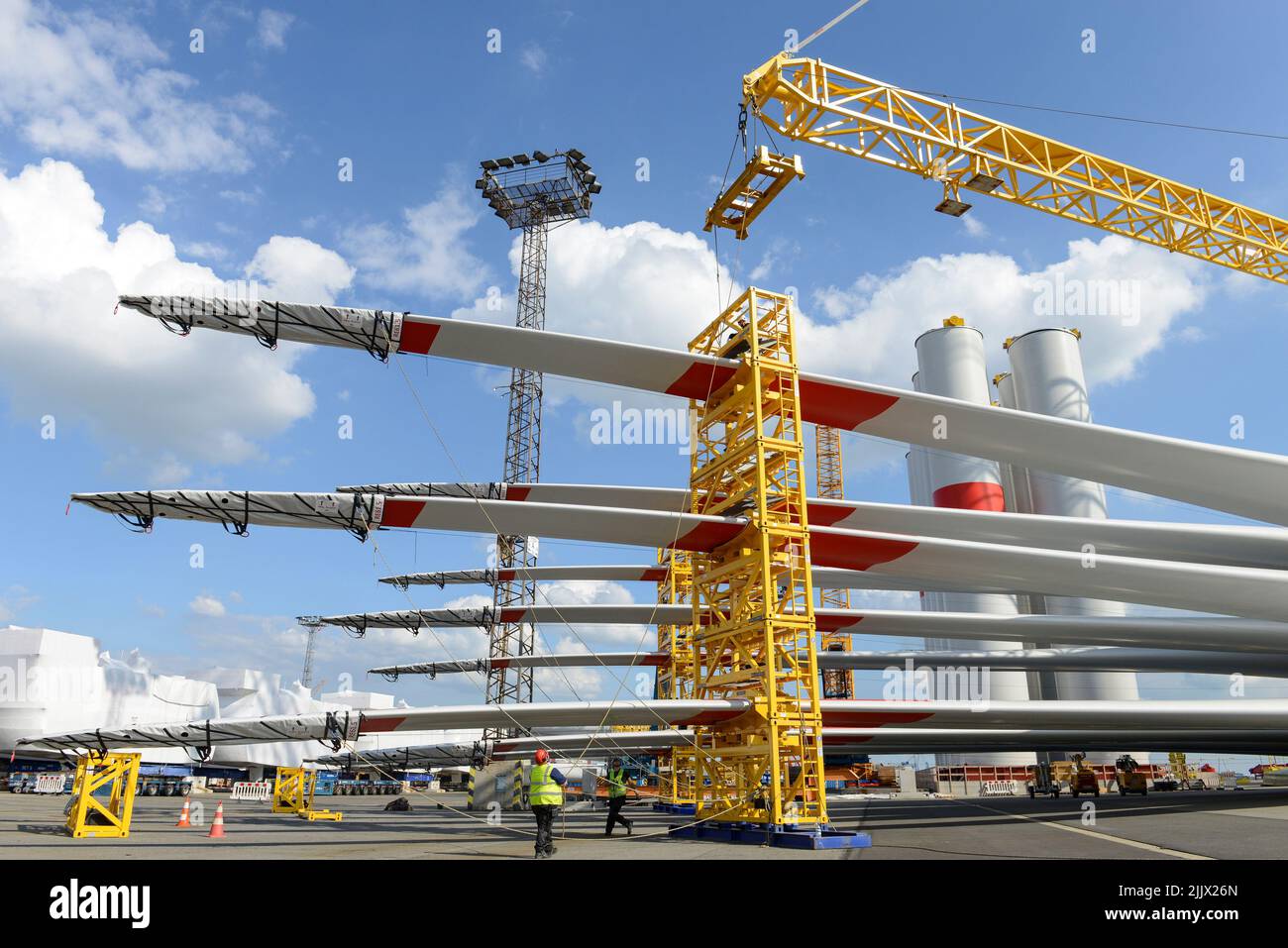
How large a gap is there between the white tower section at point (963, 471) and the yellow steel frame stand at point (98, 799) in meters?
28.0

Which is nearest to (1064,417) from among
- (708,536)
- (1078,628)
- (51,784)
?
(1078,628)

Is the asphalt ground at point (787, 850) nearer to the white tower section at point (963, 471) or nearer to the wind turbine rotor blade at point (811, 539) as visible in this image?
the wind turbine rotor blade at point (811, 539)

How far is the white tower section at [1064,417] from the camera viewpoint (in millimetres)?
31531

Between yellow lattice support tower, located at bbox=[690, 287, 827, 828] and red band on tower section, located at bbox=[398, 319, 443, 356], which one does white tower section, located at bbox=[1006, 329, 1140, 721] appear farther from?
red band on tower section, located at bbox=[398, 319, 443, 356]

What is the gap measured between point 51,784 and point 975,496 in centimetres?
4980

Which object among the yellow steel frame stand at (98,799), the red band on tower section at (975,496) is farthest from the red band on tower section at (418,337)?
the red band on tower section at (975,496)

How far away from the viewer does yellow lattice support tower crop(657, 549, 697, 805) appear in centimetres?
2838

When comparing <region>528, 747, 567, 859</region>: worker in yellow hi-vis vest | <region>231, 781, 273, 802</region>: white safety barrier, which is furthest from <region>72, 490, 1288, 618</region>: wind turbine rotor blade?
<region>231, 781, 273, 802</region>: white safety barrier

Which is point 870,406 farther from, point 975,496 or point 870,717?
point 975,496

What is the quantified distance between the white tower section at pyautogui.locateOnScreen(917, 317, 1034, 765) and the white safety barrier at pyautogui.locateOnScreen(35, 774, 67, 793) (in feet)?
151

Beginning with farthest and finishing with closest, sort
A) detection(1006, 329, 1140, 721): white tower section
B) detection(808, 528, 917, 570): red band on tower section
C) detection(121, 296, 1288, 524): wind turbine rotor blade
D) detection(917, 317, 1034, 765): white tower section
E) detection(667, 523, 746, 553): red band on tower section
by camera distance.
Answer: detection(917, 317, 1034, 765): white tower section, detection(1006, 329, 1140, 721): white tower section, detection(808, 528, 917, 570): red band on tower section, detection(667, 523, 746, 553): red band on tower section, detection(121, 296, 1288, 524): wind turbine rotor blade
